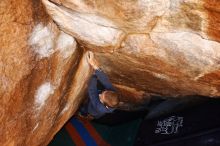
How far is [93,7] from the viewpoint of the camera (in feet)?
6.88

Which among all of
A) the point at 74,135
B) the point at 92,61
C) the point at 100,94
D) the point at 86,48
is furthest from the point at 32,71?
the point at 74,135

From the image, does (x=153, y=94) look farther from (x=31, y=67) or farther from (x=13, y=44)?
(x=13, y=44)

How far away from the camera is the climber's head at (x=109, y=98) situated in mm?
3510

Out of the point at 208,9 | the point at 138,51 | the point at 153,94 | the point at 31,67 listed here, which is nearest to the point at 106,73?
the point at 153,94

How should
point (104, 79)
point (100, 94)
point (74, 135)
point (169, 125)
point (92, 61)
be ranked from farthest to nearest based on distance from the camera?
point (74, 135) → point (100, 94) → point (104, 79) → point (169, 125) → point (92, 61)

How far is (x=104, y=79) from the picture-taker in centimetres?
342

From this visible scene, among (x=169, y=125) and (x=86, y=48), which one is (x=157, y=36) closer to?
(x=86, y=48)

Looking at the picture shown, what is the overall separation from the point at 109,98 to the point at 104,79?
28cm

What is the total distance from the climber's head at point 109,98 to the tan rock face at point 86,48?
1.60 ft

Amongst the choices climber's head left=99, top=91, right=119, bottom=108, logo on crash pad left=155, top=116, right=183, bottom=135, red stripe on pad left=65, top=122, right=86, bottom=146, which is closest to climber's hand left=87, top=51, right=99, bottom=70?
climber's head left=99, top=91, right=119, bottom=108

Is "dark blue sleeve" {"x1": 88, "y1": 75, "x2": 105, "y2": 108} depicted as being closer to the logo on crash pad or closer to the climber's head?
the climber's head

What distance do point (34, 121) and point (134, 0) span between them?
1324 millimetres

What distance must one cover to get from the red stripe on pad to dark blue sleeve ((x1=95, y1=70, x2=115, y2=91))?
1.22 m

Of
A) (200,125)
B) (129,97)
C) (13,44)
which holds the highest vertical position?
(13,44)
